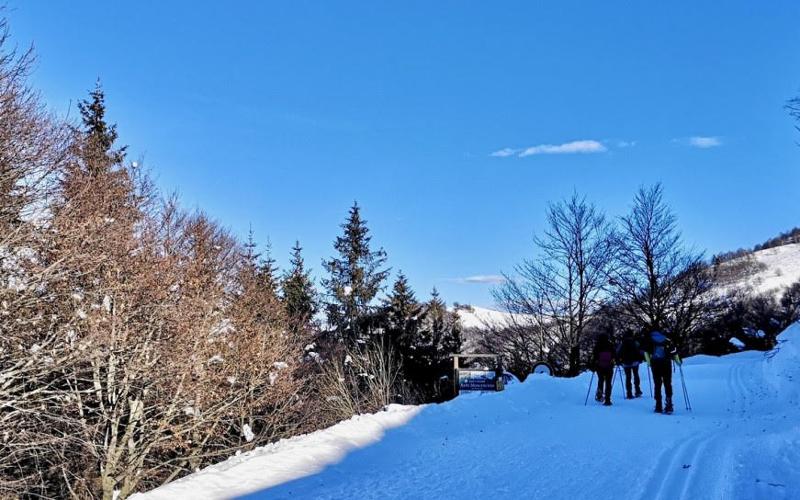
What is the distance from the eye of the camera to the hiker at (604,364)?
1370cm

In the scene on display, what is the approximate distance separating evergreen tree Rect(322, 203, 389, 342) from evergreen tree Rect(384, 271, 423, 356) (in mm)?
1414

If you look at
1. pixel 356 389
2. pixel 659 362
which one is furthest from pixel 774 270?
pixel 659 362

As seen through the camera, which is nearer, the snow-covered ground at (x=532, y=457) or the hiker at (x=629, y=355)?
the snow-covered ground at (x=532, y=457)

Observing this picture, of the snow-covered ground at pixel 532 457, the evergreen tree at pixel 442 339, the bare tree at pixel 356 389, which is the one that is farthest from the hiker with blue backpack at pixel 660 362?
the evergreen tree at pixel 442 339

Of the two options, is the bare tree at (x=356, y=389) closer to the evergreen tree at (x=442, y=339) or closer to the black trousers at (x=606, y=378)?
the evergreen tree at (x=442, y=339)

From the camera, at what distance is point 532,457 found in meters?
8.18

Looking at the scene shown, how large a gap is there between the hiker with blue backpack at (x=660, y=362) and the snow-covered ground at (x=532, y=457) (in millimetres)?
465

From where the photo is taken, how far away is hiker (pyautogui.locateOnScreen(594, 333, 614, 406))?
539 inches

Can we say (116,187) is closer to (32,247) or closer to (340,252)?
(32,247)

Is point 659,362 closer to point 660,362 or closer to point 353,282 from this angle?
point 660,362

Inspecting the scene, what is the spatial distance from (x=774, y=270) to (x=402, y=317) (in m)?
104

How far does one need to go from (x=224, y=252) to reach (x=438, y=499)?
958 inches

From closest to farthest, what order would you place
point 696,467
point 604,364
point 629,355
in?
point 696,467 < point 604,364 < point 629,355

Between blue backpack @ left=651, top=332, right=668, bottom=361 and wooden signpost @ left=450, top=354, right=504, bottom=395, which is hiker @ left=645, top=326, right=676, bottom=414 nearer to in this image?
blue backpack @ left=651, top=332, right=668, bottom=361
